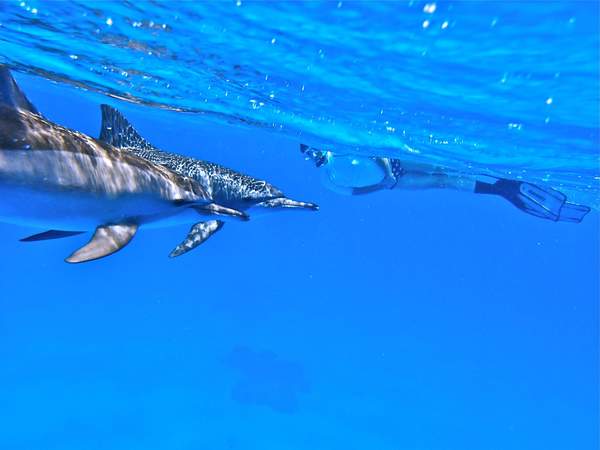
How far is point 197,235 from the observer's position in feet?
29.3

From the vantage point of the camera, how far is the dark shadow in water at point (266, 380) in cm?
3091

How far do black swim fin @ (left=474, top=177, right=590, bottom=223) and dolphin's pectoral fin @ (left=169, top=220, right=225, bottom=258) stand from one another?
14.0 m

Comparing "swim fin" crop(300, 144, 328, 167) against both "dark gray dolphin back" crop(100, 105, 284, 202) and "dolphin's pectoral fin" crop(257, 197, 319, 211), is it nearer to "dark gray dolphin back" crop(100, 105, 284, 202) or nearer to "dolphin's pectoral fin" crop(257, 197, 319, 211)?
"dark gray dolphin back" crop(100, 105, 284, 202)

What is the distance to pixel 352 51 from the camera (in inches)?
346

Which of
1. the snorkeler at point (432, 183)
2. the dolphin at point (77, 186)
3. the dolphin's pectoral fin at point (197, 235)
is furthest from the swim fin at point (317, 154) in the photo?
the dolphin at point (77, 186)

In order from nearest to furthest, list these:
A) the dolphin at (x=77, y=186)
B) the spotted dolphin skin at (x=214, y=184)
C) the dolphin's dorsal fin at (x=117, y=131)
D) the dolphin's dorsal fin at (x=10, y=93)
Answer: the dolphin at (x=77, y=186) → the dolphin's dorsal fin at (x=10, y=93) → the dolphin's dorsal fin at (x=117, y=131) → the spotted dolphin skin at (x=214, y=184)

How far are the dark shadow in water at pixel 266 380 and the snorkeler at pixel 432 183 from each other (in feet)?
55.1

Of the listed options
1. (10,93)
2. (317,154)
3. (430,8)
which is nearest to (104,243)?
(10,93)

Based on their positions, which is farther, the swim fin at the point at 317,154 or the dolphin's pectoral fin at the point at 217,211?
the swim fin at the point at 317,154

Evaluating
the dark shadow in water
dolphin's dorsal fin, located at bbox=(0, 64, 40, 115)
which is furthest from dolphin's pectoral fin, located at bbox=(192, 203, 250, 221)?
the dark shadow in water

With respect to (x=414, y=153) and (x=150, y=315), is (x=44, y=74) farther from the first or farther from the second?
(x=150, y=315)

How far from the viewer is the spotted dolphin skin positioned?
901cm

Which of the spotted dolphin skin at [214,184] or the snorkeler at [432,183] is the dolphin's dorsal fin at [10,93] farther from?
the snorkeler at [432,183]

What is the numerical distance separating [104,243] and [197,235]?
3062 mm
